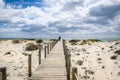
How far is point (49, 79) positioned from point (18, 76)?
6446mm

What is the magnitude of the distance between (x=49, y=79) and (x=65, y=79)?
713 millimetres

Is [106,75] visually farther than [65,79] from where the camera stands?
Yes

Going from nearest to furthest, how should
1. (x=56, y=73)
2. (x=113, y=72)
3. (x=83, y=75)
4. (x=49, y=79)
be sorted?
(x=49, y=79), (x=56, y=73), (x=83, y=75), (x=113, y=72)

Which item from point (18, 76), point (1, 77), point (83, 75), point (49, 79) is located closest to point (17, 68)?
point (18, 76)

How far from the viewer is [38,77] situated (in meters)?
8.39

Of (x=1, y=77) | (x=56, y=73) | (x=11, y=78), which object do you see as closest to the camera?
(x=1, y=77)

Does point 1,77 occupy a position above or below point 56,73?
above

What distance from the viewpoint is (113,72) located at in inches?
627

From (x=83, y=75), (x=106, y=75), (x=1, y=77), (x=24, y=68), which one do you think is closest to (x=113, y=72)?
(x=106, y=75)

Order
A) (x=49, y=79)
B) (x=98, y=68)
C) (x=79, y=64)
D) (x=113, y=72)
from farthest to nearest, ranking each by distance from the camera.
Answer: (x=79, y=64), (x=98, y=68), (x=113, y=72), (x=49, y=79)

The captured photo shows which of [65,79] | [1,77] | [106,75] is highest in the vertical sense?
[1,77]

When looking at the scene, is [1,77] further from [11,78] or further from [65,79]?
[11,78]

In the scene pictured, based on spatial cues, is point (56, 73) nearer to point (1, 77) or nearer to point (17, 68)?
point (1, 77)

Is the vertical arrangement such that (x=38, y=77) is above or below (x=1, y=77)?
below
